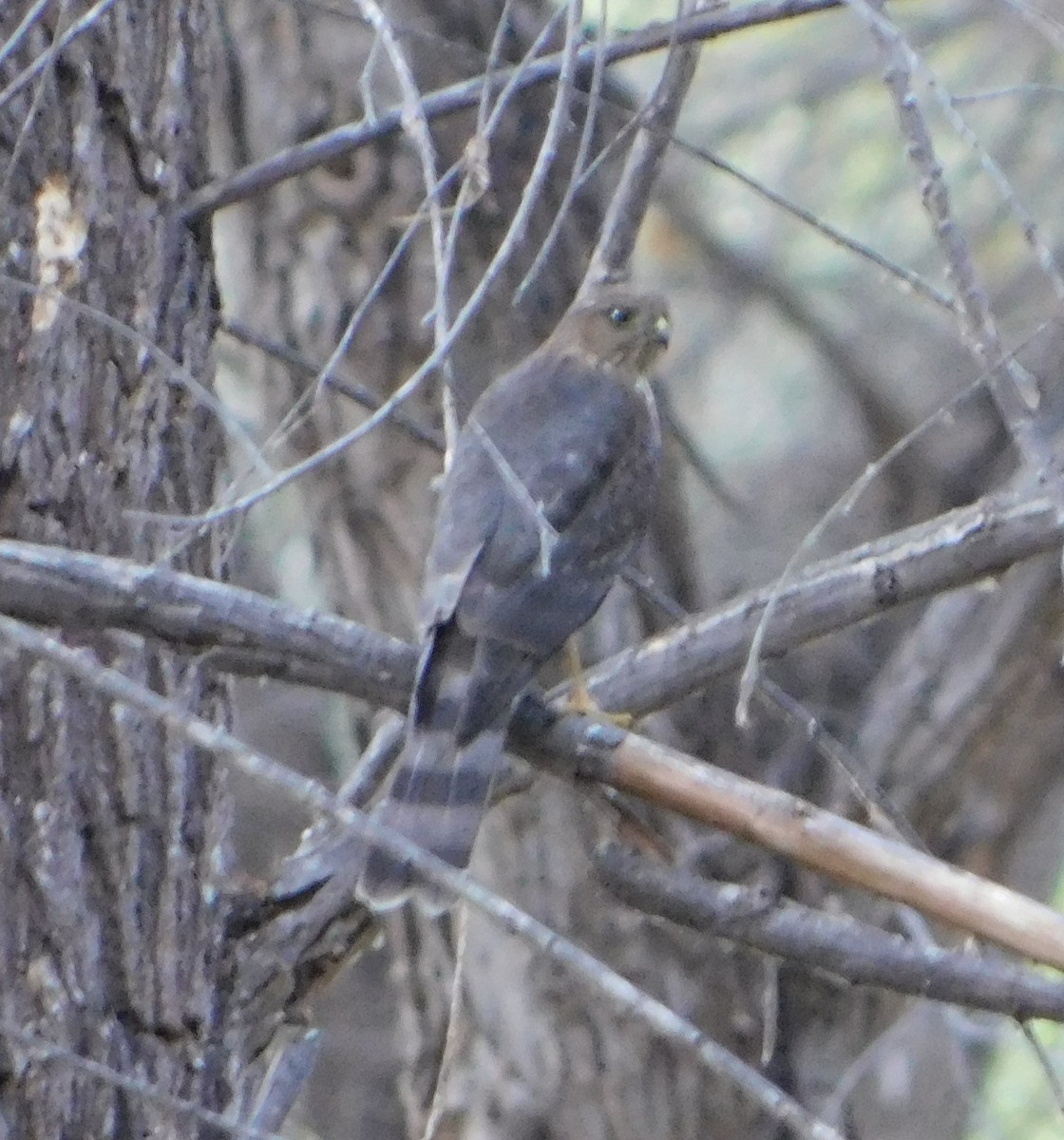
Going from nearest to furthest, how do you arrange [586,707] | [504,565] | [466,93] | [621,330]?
[586,707], [466,93], [504,565], [621,330]

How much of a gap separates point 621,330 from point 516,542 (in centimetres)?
113

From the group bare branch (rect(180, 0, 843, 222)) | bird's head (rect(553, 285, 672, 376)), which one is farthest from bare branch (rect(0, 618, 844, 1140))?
bird's head (rect(553, 285, 672, 376))

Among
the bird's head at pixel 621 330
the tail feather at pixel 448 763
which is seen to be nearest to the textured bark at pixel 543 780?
the bird's head at pixel 621 330

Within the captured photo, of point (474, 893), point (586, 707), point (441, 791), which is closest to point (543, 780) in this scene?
point (441, 791)

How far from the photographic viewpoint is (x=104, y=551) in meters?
3.22

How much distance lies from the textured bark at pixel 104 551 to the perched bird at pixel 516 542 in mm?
366

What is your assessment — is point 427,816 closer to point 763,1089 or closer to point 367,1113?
point 763,1089

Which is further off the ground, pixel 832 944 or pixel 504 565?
pixel 504 565

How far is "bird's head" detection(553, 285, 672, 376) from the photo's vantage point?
15.0 ft


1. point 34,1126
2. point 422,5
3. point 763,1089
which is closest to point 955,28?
point 422,5

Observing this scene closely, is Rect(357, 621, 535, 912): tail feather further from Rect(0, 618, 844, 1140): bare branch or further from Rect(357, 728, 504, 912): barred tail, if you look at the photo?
Rect(0, 618, 844, 1140): bare branch

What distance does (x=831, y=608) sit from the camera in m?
2.94

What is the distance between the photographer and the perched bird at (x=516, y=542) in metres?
3.23

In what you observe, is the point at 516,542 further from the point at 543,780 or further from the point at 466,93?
the point at 543,780
